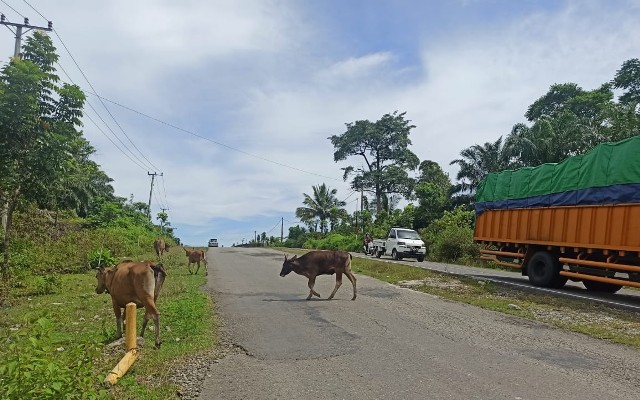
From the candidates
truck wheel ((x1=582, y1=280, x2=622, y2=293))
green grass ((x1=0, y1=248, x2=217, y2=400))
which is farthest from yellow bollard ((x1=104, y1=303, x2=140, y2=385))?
truck wheel ((x1=582, y1=280, x2=622, y2=293))

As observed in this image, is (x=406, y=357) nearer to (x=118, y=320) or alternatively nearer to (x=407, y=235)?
(x=118, y=320)

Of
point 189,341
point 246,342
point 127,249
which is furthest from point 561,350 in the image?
point 127,249

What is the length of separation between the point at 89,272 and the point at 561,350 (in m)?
17.4

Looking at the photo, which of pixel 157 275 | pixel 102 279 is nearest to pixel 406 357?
pixel 157 275

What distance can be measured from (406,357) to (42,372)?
186 inches

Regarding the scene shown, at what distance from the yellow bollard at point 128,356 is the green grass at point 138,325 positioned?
100mm

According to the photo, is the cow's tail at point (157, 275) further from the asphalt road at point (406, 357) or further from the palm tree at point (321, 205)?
the palm tree at point (321, 205)

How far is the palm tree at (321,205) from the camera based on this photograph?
202 feet

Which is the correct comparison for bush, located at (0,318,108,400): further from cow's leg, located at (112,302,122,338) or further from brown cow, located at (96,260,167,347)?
cow's leg, located at (112,302,122,338)

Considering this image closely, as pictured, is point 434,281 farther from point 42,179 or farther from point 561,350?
point 42,179

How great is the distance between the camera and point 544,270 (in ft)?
54.4

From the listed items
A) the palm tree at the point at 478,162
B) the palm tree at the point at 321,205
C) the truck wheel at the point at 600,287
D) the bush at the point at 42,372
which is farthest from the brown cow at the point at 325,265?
the palm tree at the point at 321,205

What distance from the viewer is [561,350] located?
775 centimetres

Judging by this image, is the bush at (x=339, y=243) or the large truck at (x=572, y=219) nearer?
the large truck at (x=572, y=219)
